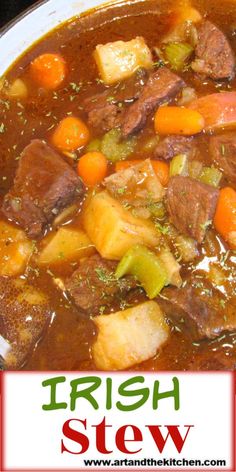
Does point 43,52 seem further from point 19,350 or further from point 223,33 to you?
point 19,350

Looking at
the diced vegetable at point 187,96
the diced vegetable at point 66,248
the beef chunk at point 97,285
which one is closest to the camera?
the beef chunk at point 97,285

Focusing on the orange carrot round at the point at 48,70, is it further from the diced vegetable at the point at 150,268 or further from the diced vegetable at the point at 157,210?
the diced vegetable at the point at 150,268

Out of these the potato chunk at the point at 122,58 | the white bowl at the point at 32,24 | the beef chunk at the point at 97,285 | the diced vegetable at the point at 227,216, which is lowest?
the diced vegetable at the point at 227,216

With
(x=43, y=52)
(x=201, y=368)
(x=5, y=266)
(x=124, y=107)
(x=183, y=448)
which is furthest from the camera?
(x=43, y=52)

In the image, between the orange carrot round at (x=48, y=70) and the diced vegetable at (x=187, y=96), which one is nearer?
the diced vegetable at (x=187, y=96)

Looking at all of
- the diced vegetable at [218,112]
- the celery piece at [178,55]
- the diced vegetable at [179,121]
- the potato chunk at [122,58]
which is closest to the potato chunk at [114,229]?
the diced vegetable at [179,121]

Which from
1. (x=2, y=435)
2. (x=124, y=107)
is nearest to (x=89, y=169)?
(x=124, y=107)

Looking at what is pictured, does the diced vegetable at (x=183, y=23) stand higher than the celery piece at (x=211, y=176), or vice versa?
the diced vegetable at (x=183, y=23)

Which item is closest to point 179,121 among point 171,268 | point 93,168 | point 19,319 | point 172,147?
point 172,147
